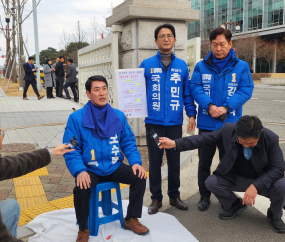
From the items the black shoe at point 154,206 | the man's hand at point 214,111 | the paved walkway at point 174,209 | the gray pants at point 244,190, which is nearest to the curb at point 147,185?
the paved walkway at point 174,209

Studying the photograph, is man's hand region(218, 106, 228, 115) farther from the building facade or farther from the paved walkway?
the building facade

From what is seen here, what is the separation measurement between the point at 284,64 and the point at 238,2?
12356mm

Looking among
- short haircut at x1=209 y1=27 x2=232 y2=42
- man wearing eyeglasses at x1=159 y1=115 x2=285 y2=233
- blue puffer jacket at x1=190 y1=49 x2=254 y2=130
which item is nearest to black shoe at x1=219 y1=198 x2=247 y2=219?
man wearing eyeglasses at x1=159 y1=115 x2=285 y2=233

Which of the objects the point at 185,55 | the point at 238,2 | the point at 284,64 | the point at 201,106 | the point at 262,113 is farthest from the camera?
the point at 238,2

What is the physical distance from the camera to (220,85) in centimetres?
345

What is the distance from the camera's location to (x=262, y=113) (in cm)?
1112

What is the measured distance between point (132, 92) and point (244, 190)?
5.54 ft

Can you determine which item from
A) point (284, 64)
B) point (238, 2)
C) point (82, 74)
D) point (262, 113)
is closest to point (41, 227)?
point (82, 74)

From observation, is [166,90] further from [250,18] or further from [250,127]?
[250,18]

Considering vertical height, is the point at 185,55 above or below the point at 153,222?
above

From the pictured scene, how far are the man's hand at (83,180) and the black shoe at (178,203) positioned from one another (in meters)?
1.29

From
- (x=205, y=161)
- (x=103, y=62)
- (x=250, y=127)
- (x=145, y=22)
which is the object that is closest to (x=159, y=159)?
(x=205, y=161)

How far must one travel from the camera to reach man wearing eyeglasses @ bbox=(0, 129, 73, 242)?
7.01 ft

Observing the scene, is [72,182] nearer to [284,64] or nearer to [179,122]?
[179,122]
